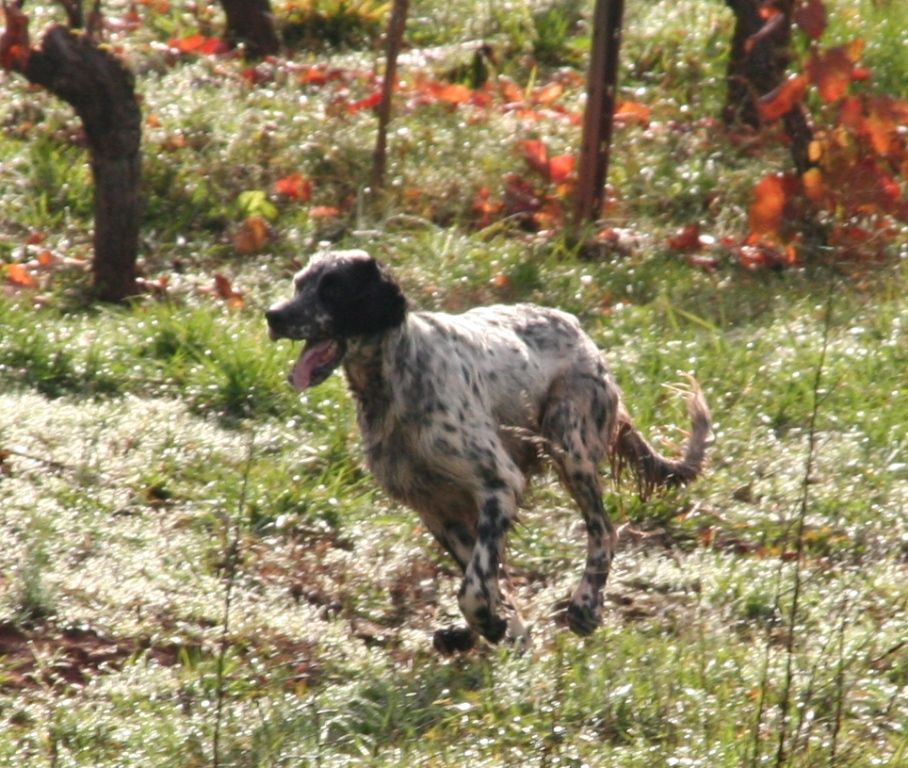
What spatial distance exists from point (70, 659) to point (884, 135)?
368 centimetres

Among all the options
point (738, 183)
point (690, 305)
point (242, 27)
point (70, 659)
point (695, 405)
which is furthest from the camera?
point (242, 27)

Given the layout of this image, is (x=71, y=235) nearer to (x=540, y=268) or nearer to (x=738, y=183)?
(x=540, y=268)

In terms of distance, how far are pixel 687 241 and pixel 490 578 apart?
169 inches

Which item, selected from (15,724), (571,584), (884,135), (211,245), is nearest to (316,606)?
(571,584)

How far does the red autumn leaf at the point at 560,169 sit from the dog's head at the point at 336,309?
177 inches

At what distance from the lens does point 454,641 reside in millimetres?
6070

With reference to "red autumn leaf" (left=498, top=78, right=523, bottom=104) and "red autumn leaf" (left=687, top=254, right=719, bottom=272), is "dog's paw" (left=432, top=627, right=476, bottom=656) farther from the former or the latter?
"red autumn leaf" (left=498, top=78, right=523, bottom=104)

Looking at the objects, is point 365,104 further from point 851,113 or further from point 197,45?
point 851,113

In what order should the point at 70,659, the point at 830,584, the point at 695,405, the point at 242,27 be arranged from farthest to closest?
the point at 242,27 < the point at 695,405 < the point at 830,584 < the point at 70,659

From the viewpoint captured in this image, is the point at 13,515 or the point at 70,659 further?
the point at 13,515

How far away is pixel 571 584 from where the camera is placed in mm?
6797

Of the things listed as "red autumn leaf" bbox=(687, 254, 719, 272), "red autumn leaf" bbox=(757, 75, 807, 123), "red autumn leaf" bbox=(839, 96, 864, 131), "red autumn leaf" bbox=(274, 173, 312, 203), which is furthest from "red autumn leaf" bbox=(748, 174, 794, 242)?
"red autumn leaf" bbox=(274, 173, 312, 203)

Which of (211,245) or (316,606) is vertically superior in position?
(211,245)

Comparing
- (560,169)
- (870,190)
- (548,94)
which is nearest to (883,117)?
(870,190)
